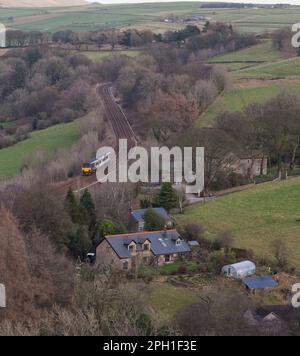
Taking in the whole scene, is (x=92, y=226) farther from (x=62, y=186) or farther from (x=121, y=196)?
(x=62, y=186)

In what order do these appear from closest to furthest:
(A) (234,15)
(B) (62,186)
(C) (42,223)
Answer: (C) (42,223) < (B) (62,186) < (A) (234,15)

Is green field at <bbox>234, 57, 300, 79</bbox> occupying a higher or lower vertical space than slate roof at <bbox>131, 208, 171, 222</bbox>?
higher

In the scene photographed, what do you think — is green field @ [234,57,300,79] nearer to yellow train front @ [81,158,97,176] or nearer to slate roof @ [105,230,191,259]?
yellow train front @ [81,158,97,176]

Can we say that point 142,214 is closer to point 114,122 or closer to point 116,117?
point 114,122

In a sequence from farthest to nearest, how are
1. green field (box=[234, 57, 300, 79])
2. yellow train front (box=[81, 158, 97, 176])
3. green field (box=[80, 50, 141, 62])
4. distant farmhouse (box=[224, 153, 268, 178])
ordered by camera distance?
green field (box=[80, 50, 141, 62])
green field (box=[234, 57, 300, 79])
distant farmhouse (box=[224, 153, 268, 178])
yellow train front (box=[81, 158, 97, 176])

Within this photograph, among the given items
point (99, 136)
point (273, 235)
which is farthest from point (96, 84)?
point (273, 235)

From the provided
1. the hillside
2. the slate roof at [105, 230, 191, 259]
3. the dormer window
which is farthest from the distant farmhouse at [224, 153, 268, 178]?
the hillside

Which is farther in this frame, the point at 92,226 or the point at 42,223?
the point at 92,226
